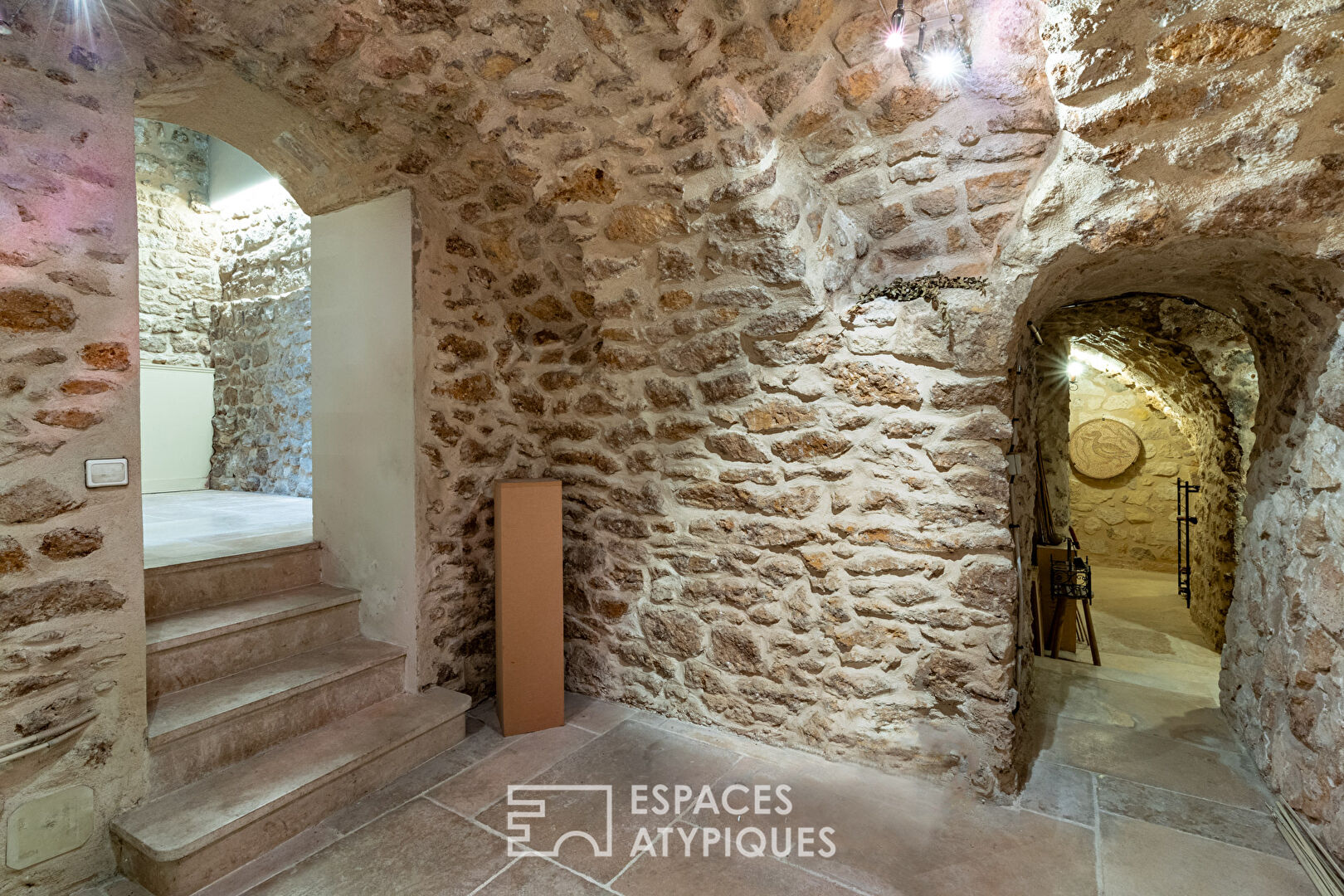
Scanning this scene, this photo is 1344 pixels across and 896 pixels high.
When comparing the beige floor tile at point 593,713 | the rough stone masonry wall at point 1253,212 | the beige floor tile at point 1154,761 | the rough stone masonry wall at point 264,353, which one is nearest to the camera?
the rough stone masonry wall at point 1253,212

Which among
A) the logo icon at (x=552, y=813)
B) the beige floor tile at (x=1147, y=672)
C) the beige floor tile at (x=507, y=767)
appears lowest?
the beige floor tile at (x=1147, y=672)

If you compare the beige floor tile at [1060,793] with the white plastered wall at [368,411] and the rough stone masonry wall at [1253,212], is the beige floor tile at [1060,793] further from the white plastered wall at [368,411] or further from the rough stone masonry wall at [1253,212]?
the white plastered wall at [368,411]

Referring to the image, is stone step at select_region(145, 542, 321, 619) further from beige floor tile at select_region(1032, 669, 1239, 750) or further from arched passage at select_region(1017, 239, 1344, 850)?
beige floor tile at select_region(1032, 669, 1239, 750)

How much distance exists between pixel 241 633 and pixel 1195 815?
3305 mm

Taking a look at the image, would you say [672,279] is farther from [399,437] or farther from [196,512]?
[196,512]

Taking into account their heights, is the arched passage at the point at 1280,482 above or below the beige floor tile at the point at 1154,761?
above

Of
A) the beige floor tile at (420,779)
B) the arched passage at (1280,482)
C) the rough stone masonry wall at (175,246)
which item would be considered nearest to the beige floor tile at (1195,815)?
the arched passage at (1280,482)

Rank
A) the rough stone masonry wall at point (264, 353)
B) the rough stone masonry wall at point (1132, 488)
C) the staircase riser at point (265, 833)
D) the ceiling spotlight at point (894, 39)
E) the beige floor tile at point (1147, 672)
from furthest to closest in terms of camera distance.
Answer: the rough stone masonry wall at point (1132, 488), the rough stone masonry wall at point (264, 353), the beige floor tile at point (1147, 672), the ceiling spotlight at point (894, 39), the staircase riser at point (265, 833)

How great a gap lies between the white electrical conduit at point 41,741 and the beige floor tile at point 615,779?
1133mm

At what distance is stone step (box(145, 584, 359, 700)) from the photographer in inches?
81.0

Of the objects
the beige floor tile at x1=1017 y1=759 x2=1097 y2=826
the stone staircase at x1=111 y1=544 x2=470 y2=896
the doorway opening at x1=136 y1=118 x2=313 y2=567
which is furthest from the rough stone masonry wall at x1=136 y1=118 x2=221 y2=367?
the beige floor tile at x1=1017 y1=759 x2=1097 y2=826

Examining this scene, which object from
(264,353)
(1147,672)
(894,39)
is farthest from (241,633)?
(1147,672)

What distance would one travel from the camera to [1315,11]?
1.44 metres

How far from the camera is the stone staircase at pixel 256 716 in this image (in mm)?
→ 1749
